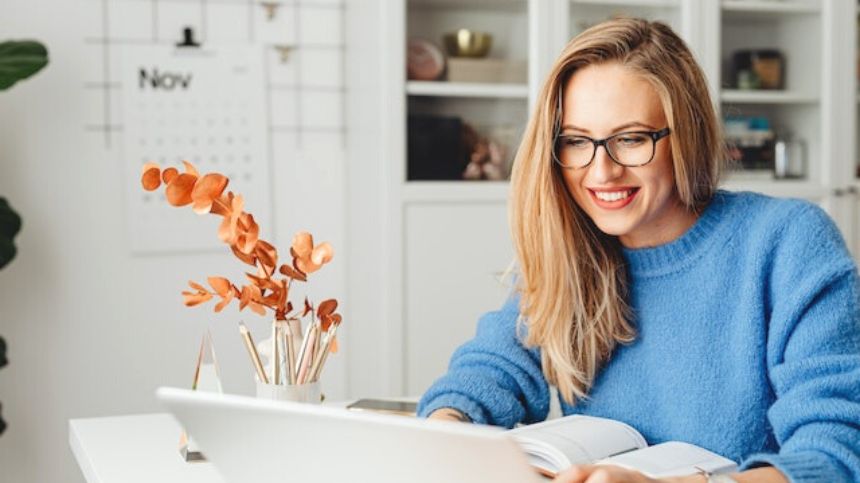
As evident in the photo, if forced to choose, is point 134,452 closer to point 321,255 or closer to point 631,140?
point 321,255

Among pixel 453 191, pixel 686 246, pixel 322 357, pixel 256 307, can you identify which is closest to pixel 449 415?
pixel 322 357

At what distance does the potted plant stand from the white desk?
100cm

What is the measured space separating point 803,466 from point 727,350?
31 centimetres

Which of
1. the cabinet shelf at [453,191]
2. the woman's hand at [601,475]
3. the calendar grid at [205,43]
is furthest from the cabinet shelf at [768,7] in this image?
the woman's hand at [601,475]

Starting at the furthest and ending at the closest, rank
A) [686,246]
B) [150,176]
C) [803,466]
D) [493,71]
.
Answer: [493,71], [686,246], [150,176], [803,466]

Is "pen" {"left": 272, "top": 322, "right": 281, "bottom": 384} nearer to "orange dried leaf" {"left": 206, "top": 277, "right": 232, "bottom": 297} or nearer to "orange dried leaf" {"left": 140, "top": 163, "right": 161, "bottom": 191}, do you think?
"orange dried leaf" {"left": 206, "top": 277, "right": 232, "bottom": 297}

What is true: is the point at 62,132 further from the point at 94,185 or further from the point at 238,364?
the point at 238,364

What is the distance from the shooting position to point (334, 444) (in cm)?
94

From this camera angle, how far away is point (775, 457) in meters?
1.12

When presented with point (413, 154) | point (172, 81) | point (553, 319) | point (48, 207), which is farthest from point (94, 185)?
point (553, 319)

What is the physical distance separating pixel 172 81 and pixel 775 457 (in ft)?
7.24

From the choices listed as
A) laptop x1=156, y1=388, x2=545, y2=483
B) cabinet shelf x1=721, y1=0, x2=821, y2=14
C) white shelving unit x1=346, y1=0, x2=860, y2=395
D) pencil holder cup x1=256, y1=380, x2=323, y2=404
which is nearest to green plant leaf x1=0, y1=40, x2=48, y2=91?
white shelving unit x1=346, y1=0, x2=860, y2=395

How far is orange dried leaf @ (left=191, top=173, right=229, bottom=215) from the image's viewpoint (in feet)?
4.55

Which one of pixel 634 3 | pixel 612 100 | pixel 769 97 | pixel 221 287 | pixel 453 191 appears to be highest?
pixel 634 3
